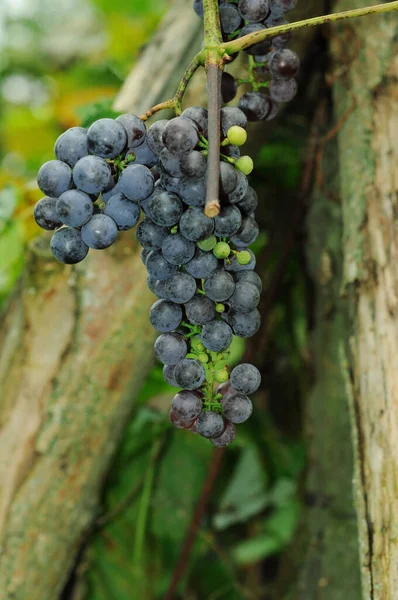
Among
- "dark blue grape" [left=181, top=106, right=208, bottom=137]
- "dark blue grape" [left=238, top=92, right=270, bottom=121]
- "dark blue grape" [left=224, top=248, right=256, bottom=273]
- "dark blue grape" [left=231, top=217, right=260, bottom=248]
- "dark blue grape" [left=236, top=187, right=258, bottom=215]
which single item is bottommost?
"dark blue grape" [left=224, top=248, right=256, bottom=273]

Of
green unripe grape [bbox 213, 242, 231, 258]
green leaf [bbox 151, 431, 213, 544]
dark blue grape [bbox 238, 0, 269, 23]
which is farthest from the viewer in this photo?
green leaf [bbox 151, 431, 213, 544]

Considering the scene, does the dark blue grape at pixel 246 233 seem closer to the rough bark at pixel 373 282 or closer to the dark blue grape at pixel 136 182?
the dark blue grape at pixel 136 182

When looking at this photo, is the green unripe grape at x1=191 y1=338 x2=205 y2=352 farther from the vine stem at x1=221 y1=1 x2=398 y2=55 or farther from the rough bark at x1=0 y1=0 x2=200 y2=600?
the rough bark at x1=0 y1=0 x2=200 y2=600

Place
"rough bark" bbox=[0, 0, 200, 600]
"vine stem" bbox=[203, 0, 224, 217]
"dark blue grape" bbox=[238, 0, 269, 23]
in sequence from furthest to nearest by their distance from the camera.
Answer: "rough bark" bbox=[0, 0, 200, 600], "dark blue grape" bbox=[238, 0, 269, 23], "vine stem" bbox=[203, 0, 224, 217]

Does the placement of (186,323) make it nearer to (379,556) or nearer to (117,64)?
(379,556)

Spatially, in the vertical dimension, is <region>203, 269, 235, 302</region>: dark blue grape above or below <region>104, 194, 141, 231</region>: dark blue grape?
below

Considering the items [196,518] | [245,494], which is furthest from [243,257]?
[245,494]

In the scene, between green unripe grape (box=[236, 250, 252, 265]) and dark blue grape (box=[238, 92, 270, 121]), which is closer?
green unripe grape (box=[236, 250, 252, 265])

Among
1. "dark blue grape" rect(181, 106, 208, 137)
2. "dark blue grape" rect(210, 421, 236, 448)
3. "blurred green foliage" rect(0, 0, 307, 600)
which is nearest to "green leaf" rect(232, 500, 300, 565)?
"blurred green foliage" rect(0, 0, 307, 600)
